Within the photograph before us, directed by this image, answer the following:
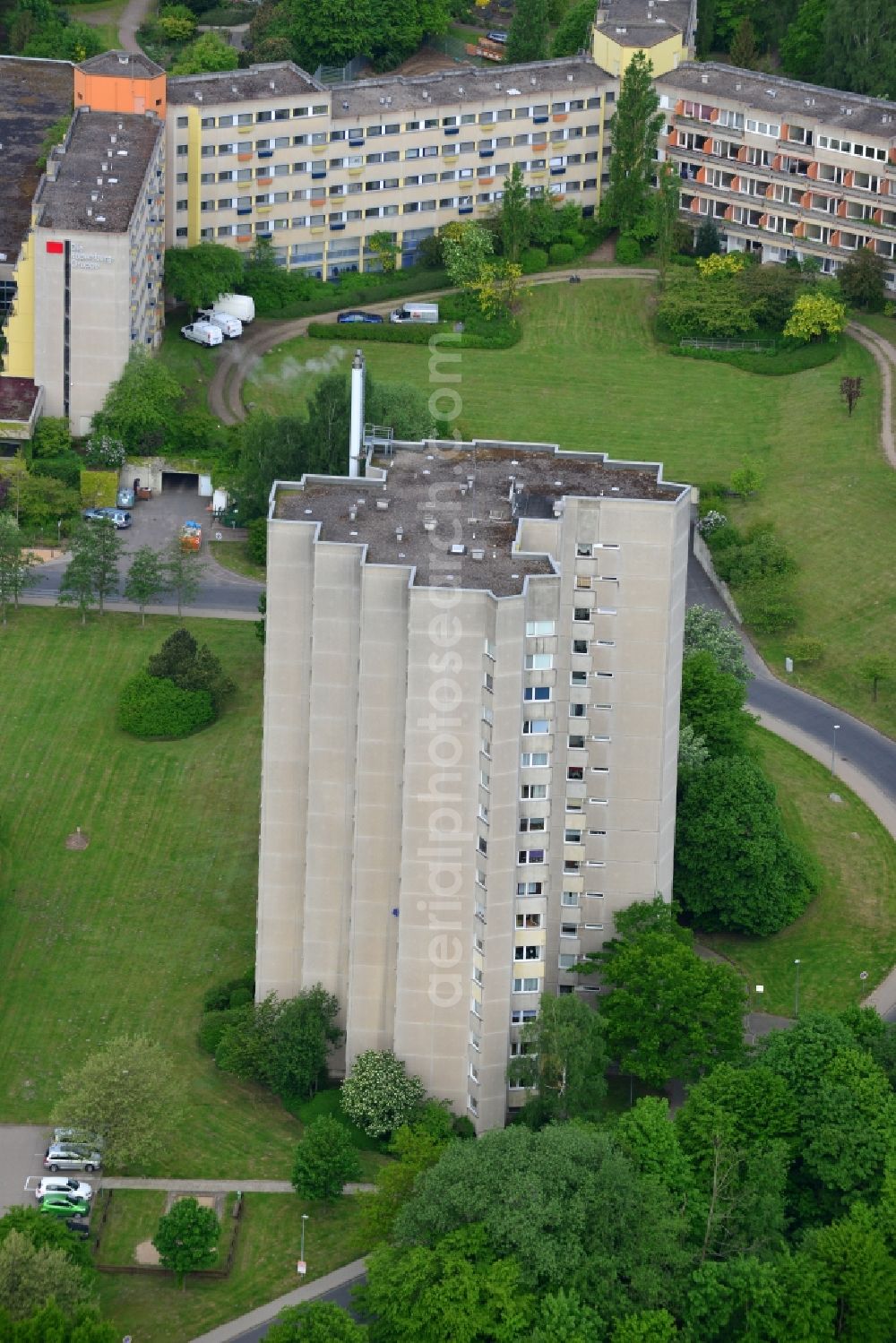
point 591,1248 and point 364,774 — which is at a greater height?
point 364,774

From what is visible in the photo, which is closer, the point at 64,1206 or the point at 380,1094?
the point at 64,1206

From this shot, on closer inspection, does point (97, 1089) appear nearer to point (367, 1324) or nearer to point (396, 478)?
point (367, 1324)

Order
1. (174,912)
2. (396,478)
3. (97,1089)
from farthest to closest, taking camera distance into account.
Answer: (174,912)
(396,478)
(97,1089)

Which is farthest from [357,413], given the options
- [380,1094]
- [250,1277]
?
[250,1277]

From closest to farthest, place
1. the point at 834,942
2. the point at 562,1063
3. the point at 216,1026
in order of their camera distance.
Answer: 1. the point at 562,1063
2. the point at 216,1026
3. the point at 834,942

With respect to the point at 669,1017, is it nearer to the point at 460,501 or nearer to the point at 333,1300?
the point at 333,1300

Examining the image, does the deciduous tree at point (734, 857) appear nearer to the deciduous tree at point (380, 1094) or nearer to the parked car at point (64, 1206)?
the deciduous tree at point (380, 1094)

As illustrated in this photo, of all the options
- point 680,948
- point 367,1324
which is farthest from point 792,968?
point 367,1324
